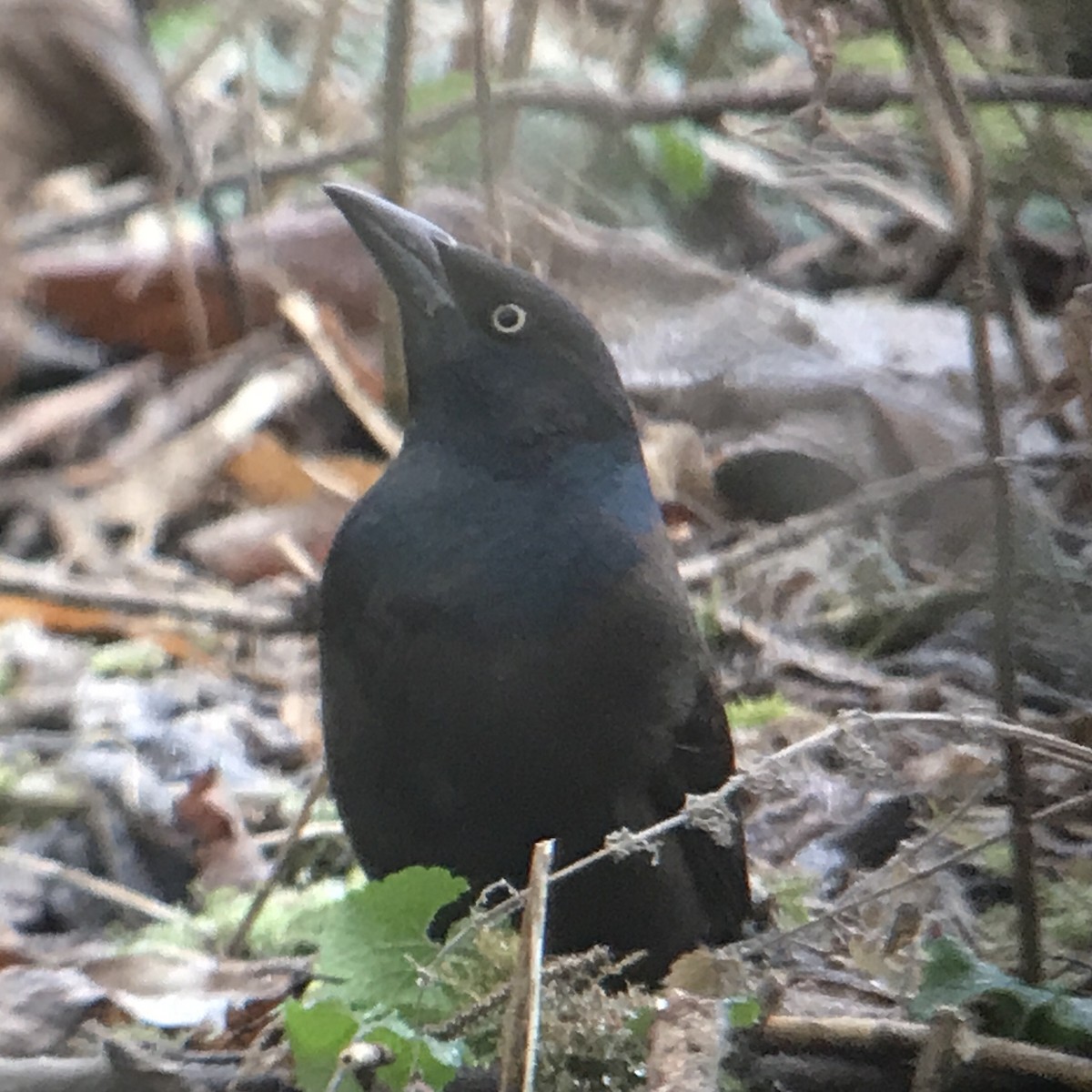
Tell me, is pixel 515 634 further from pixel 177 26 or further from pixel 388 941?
pixel 177 26

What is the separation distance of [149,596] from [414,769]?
5.30ft

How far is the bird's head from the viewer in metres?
2.90

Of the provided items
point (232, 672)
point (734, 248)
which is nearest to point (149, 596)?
point (232, 672)

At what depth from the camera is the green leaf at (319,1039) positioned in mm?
2049

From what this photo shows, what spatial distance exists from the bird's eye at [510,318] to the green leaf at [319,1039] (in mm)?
1195

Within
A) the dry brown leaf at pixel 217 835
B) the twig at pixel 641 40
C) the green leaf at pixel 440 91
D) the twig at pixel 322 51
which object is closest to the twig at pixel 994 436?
the twig at pixel 641 40

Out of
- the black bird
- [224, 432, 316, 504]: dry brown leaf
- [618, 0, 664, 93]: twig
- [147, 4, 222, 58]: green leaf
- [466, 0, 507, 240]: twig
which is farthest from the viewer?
[147, 4, 222, 58]: green leaf

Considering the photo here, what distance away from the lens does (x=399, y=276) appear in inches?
117

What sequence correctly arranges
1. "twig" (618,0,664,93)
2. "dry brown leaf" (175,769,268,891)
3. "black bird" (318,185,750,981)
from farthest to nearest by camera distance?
1. "dry brown leaf" (175,769,268,891)
2. "twig" (618,0,664,93)
3. "black bird" (318,185,750,981)

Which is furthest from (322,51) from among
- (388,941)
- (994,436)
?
(388,941)

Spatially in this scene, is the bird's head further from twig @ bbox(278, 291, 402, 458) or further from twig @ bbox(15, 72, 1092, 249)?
twig @ bbox(278, 291, 402, 458)

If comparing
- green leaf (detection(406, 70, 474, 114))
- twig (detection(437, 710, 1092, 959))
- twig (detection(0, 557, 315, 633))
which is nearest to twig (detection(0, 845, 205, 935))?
twig (detection(0, 557, 315, 633))

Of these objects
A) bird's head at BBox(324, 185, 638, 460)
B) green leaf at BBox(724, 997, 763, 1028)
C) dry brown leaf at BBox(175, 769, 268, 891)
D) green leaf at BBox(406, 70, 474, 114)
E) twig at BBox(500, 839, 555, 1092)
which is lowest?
dry brown leaf at BBox(175, 769, 268, 891)

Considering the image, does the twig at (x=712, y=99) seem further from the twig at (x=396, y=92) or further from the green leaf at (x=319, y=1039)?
the green leaf at (x=319, y=1039)
